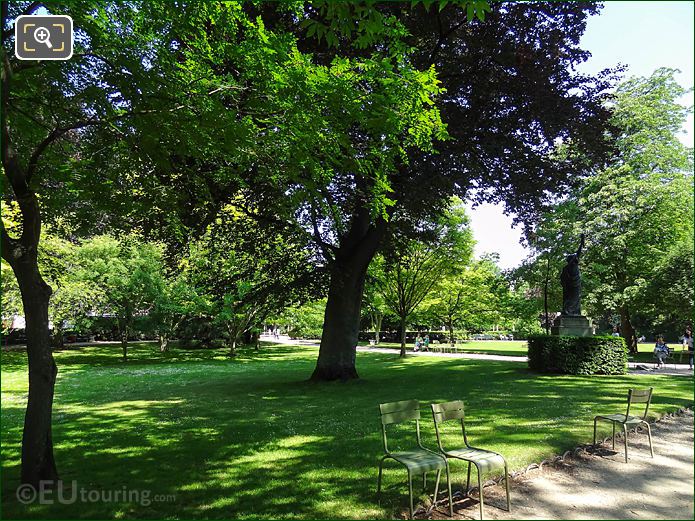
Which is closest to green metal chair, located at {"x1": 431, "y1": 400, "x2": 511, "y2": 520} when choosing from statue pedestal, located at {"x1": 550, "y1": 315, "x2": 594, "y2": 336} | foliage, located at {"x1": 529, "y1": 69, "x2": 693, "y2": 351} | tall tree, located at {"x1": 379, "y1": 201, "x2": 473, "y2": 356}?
statue pedestal, located at {"x1": 550, "y1": 315, "x2": 594, "y2": 336}

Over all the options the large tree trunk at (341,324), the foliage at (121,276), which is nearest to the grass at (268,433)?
the large tree trunk at (341,324)

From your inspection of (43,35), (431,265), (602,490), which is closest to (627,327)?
(431,265)

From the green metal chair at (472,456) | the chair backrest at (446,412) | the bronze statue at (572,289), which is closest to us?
the green metal chair at (472,456)

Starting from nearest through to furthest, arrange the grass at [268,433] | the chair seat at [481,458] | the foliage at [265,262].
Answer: the chair seat at [481,458], the grass at [268,433], the foliage at [265,262]

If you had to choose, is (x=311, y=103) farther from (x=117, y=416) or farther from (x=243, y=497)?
(x=117, y=416)

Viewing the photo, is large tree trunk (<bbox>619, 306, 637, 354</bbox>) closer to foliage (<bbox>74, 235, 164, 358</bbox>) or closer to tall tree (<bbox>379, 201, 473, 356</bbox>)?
tall tree (<bbox>379, 201, 473, 356</bbox>)

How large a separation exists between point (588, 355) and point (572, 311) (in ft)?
7.65

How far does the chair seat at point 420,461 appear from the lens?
4918 millimetres

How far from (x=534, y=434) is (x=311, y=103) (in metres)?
6.71

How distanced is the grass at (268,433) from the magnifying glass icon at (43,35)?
5.24 meters

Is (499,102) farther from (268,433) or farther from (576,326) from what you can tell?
(268,433)

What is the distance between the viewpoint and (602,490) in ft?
18.4

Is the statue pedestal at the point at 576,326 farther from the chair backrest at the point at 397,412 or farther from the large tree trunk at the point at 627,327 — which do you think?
the chair backrest at the point at 397,412

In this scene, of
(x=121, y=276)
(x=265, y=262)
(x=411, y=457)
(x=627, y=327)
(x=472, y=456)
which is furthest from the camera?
(x=627, y=327)
